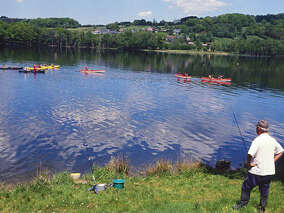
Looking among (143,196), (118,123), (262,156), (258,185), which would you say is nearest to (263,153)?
(262,156)

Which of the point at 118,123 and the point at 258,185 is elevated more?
the point at 258,185

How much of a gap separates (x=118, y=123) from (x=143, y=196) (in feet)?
60.3

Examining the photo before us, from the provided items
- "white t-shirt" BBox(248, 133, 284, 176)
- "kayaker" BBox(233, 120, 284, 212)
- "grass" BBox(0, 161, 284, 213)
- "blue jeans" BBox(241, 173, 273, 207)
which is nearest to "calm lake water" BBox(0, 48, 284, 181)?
"grass" BBox(0, 161, 284, 213)

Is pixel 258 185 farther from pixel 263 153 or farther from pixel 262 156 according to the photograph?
pixel 263 153

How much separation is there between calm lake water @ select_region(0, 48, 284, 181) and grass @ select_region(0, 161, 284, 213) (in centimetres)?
492

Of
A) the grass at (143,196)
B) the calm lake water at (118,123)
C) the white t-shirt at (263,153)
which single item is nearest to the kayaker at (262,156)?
the white t-shirt at (263,153)

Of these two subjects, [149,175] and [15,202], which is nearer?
[15,202]

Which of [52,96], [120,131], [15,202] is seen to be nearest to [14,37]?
[52,96]

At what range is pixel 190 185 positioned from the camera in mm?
14141

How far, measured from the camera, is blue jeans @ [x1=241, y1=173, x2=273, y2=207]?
9102mm

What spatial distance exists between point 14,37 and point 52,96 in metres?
165

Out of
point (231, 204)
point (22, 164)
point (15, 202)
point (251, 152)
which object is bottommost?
point (22, 164)

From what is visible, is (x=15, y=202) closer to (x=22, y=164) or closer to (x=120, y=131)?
(x=22, y=164)

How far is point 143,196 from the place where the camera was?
39.5 feet
